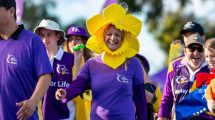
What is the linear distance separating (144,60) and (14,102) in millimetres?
3926

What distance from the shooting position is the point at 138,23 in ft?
30.9

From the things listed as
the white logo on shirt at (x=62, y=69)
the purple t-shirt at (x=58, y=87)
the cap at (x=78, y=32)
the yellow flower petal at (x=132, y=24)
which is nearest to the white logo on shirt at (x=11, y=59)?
the yellow flower petal at (x=132, y=24)

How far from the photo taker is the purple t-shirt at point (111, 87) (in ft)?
29.3

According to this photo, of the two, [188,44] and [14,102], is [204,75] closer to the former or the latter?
[188,44]

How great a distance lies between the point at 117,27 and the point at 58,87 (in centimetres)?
175

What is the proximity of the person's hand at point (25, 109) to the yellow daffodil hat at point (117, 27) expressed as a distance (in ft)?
5.77

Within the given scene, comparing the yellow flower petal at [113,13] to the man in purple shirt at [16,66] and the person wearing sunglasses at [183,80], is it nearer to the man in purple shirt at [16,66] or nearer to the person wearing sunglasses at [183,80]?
Result: the person wearing sunglasses at [183,80]

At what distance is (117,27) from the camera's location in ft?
30.1

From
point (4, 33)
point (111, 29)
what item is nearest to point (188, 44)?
point (111, 29)

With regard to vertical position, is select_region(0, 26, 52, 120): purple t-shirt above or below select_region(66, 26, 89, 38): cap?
below

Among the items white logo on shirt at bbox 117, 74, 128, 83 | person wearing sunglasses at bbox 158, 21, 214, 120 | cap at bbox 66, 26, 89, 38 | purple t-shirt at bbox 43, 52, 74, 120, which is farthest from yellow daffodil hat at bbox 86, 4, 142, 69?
cap at bbox 66, 26, 89, 38

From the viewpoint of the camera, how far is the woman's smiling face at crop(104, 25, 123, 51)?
9.22 m

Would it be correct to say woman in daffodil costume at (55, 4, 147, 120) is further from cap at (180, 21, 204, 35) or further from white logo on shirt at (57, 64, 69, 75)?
cap at (180, 21, 204, 35)

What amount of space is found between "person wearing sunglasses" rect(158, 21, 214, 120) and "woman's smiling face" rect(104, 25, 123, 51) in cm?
141
